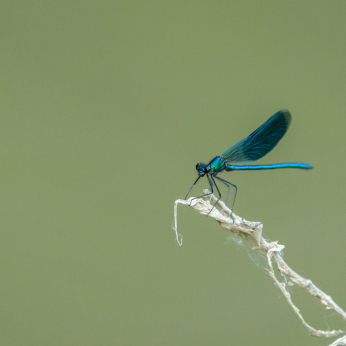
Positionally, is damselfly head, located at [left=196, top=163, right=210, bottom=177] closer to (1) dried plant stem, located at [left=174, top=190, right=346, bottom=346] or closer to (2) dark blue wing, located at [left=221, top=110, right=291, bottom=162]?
(2) dark blue wing, located at [left=221, top=110, right=291, bottom=162]

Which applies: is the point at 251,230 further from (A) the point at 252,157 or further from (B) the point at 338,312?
(A) the point at 252,157

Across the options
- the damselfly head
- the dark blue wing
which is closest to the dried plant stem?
the damselfly head

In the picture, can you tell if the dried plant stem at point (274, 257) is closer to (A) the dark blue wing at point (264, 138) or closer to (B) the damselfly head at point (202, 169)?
(B) the damselfly head at point (202, 169)

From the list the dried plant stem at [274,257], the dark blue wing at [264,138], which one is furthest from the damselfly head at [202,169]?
the dried plant stem at [274,257]

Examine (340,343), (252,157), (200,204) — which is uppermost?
(252,157)

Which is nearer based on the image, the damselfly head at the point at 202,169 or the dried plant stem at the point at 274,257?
the dried plant stem at the point at 274,257

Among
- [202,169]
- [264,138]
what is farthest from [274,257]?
[264,138]

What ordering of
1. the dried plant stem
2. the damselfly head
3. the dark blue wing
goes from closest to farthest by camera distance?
the dried plant stem
the damselfly head
the dark blue wing

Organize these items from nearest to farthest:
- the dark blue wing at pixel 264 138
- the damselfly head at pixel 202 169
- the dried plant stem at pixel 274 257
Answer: the dried plant stem at pixel 274 257 → the damselfly head at pixel 202 169 → the dark blue wing at pixel 264 138

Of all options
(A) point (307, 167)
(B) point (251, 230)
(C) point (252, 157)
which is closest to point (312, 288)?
(B) point (251, 230)
